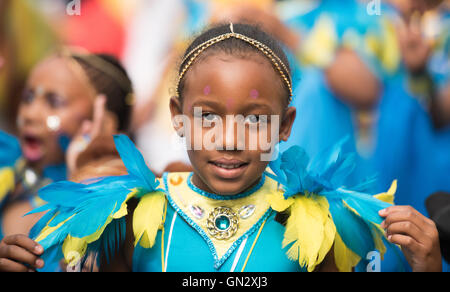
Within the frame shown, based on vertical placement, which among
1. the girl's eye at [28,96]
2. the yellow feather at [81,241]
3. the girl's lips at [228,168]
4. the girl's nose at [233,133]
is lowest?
the yellow feather at [81,241]

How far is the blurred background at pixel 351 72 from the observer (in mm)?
2484

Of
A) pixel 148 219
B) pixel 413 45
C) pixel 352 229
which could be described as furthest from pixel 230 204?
pixel 413 45

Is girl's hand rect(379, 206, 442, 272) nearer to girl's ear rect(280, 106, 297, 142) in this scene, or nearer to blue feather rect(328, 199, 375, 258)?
blue feather rect(328, 199, 375, 258)

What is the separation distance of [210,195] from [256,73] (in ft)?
1.09

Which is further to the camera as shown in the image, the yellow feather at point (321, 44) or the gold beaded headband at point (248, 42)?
the yellow feather at point (321, 44)

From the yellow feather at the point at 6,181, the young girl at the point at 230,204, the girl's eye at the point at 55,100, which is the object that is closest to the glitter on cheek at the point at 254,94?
the young girl at the point at 230,204

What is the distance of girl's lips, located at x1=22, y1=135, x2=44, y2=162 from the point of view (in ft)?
6.62

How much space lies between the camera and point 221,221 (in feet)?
4.16

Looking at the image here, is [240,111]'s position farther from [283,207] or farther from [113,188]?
[113,188]

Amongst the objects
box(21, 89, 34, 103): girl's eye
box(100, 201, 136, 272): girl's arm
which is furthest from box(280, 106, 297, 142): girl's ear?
box(21, 89, 34, 103): girl's eye

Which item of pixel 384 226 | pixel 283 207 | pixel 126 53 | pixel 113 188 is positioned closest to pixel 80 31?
pixel 126 53

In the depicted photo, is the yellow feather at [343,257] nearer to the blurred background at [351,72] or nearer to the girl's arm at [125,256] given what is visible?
the girl's arm at [125,256]

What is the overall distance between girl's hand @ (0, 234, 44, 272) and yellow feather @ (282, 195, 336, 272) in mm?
585

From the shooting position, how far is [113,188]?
4.20 ft
